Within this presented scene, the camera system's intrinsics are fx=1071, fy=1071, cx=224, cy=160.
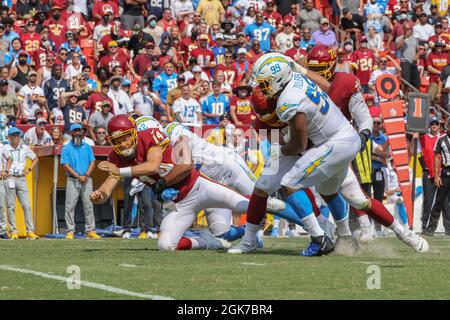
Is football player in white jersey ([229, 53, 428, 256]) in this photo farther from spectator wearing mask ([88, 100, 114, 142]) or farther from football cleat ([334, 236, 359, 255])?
spectator wearing mask ([88, 100, 114, 142])

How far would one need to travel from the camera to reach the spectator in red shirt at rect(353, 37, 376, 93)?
2056cm

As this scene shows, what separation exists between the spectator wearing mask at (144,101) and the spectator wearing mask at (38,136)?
1.94 meters

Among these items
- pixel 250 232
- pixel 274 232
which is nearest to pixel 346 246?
pixel 250 232

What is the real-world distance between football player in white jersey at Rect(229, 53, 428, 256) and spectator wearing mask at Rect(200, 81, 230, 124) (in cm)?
858

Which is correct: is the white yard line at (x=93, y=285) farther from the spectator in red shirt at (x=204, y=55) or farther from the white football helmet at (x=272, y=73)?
the spectator in red shirt at (x=204, y=55)

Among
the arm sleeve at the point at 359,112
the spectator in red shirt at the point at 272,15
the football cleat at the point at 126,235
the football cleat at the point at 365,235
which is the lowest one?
the football cleat at the point at 126,235

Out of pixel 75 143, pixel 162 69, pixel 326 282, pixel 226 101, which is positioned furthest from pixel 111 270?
pixel 162 69

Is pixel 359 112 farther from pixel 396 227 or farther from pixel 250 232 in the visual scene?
pixel 250 232

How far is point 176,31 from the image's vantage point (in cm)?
2152

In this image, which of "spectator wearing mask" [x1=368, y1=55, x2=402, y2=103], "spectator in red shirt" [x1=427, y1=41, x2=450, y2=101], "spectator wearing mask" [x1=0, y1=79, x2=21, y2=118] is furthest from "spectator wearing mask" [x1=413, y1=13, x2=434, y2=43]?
"spectator wearing mask" [x1=0, y1=79, x2=21, y2=118]

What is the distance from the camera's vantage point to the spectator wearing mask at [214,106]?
1844 cm

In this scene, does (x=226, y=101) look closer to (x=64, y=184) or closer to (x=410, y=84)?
(x=64, y=184)

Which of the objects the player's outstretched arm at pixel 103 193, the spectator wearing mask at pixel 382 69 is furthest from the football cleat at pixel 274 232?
the player's outstretched arm at pixel 103 193

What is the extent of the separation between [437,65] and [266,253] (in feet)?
42.4
